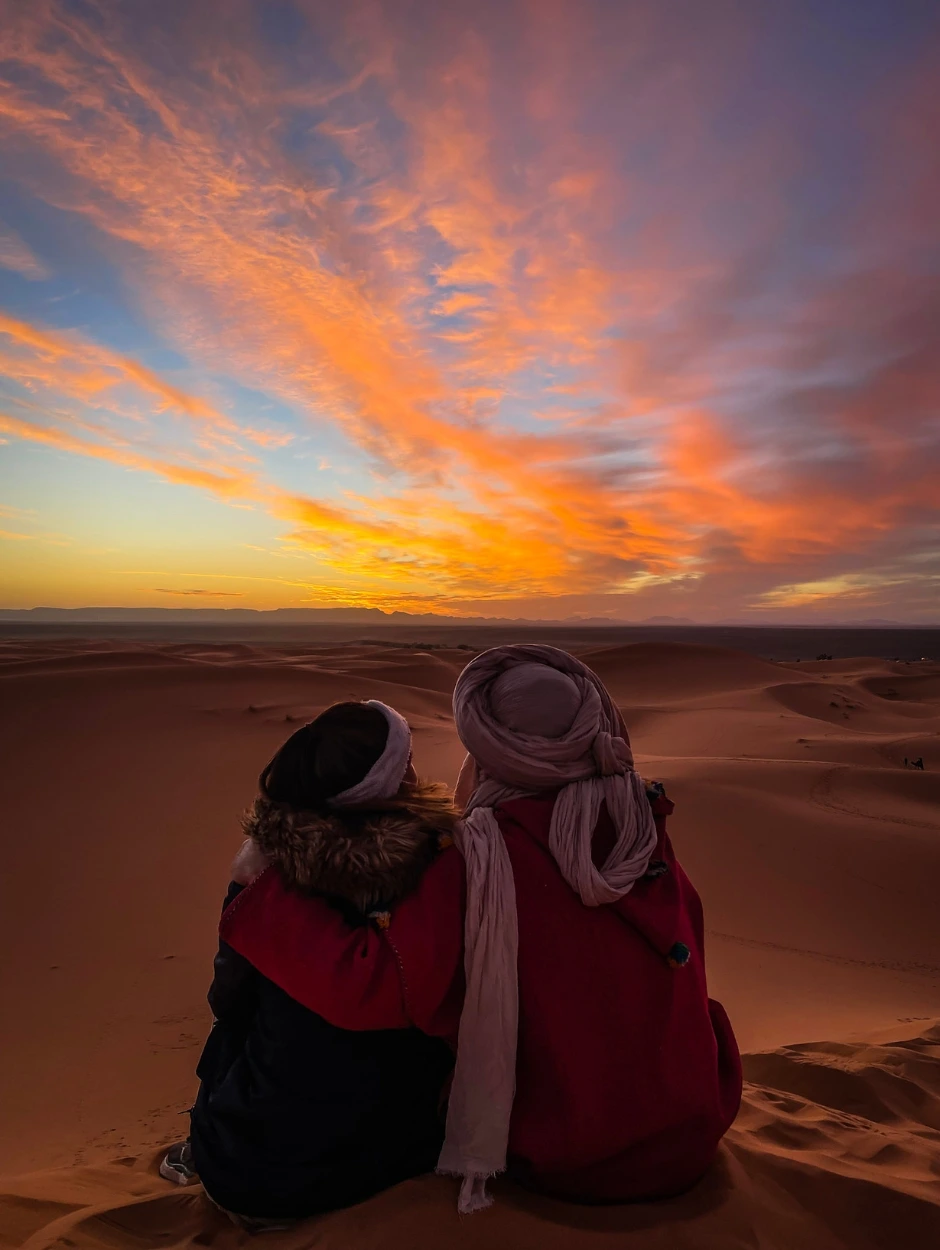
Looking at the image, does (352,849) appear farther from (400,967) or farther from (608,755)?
(608,755)

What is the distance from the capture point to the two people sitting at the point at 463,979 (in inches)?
78.9

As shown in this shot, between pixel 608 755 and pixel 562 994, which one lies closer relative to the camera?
pixel 562 994

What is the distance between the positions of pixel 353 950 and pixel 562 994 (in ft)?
2.08

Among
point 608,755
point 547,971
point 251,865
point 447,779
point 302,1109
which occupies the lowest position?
point 447,779

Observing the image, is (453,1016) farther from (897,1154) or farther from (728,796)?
(728,796)

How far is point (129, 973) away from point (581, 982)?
4.02m

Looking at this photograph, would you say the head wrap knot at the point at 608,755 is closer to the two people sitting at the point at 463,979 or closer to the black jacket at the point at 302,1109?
the two people sitting at the point at 463,979

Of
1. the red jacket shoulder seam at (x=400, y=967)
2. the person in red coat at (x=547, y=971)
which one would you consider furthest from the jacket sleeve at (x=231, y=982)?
the red jacket shoulder seam at (x=400, y=967)

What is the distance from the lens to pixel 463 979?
2.16 metres

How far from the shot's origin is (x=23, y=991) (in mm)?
4625

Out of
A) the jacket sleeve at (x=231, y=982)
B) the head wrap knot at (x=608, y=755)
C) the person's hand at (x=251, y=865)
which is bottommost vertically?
the jacket sleeve at (x=231, y=982)

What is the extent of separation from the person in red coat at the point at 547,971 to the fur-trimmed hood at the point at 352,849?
0.06m

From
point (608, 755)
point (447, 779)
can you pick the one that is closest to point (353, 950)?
point (608, 755)

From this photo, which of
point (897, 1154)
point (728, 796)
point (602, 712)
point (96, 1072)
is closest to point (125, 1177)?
point (96, 1072)
